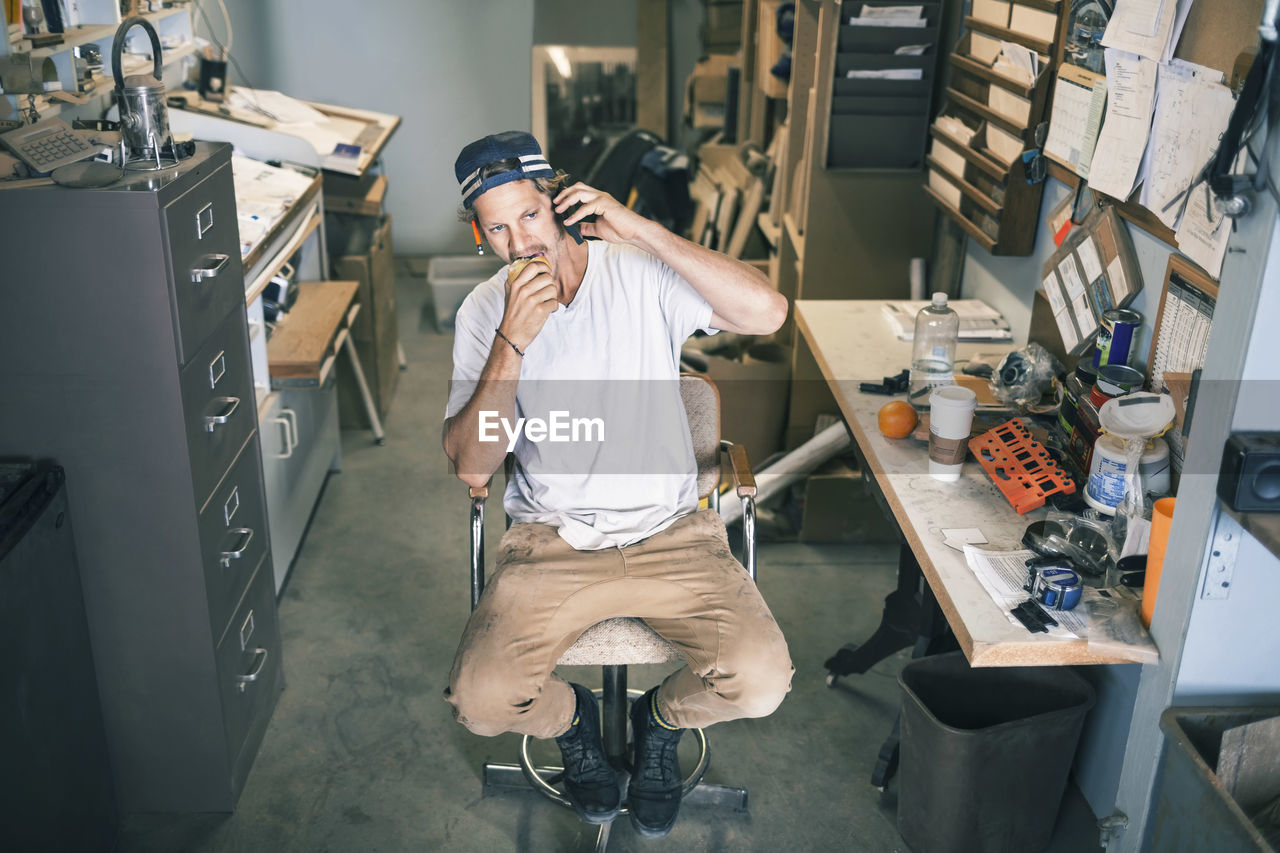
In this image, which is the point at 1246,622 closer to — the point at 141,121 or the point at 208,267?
the point at 208,267

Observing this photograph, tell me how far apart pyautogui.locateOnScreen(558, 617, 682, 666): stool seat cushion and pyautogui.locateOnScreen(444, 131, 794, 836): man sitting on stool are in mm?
22

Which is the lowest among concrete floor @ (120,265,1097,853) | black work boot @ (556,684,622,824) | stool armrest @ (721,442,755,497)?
concrete floor @ (120,265,1097,853)

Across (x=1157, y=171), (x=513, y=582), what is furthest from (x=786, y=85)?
(x=513, y=582)

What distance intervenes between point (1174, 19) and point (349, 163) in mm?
2697

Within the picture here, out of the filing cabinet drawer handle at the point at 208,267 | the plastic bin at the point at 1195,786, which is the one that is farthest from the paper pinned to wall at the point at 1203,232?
the filing cabinet drawer handle at the point at 208,267

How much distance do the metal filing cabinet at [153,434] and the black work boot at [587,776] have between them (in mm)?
682

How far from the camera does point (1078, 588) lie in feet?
5.40

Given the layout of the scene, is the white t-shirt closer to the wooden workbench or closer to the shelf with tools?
the wooden workbench

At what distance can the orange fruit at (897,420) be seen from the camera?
2.18 metres

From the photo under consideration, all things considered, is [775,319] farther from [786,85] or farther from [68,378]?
[786,85]

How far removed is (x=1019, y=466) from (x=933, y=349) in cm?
51

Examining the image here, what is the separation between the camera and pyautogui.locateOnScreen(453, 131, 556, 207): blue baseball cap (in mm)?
1884

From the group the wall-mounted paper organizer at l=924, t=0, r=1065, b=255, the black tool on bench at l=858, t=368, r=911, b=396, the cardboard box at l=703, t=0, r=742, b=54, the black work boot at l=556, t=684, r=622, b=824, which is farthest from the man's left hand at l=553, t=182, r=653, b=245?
the cardboard box at l=703, t=0, r=742, b=54

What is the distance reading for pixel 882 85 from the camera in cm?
322
